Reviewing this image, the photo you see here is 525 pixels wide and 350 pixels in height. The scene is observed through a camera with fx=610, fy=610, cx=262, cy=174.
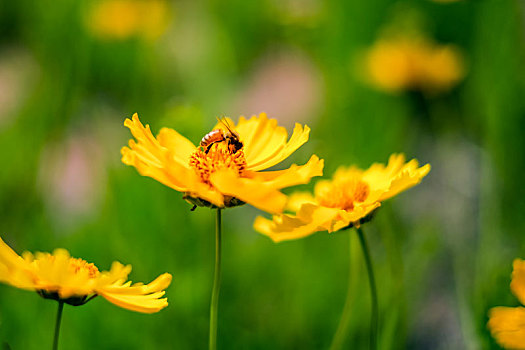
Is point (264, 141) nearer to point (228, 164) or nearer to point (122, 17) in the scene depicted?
point (228, 164)

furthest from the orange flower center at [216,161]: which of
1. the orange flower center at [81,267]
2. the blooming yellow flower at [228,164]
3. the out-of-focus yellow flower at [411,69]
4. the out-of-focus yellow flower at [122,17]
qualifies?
the out-of-focus yellow flower at [122,17]

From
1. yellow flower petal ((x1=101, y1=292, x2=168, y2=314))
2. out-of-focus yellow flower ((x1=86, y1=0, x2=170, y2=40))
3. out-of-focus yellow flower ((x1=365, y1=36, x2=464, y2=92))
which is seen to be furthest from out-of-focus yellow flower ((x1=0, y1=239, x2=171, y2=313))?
out-of-focus yellow flower ((x1=86, y1=0, x2=170, y2=40))

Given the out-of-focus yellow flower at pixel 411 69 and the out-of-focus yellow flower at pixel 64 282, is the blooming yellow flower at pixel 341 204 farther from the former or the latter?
the out-of-focus yellow flower at pixel 411 69

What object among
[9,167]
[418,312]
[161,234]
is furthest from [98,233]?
[418,312]

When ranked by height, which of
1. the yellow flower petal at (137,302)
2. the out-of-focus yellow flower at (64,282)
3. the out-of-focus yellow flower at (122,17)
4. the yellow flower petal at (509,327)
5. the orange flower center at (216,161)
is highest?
the out-of-focus yellow flower at (122,17)

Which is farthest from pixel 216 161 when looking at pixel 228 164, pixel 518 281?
pixel 518 281

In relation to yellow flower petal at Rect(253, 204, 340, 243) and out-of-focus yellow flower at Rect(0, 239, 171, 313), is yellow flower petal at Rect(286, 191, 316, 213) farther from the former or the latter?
out-of-focus yellow flower at Rect(0, 239, 171, 313)

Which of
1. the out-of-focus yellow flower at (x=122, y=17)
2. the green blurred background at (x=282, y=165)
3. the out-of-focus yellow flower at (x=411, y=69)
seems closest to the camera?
the green blurred background at (x=282, y=165)

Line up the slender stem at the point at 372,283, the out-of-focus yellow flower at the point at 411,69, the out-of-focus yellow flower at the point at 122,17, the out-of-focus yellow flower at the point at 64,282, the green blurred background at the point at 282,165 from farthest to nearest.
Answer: the out-of-focus yellow flower at the point at 122,17 → the out-of-focus yellow flower at the point at 411,69 → the green blurred background at the point at 282,165 → the slender stem at the point at 372,283 → the out-of-focus yellow flower at the point at 64,282
